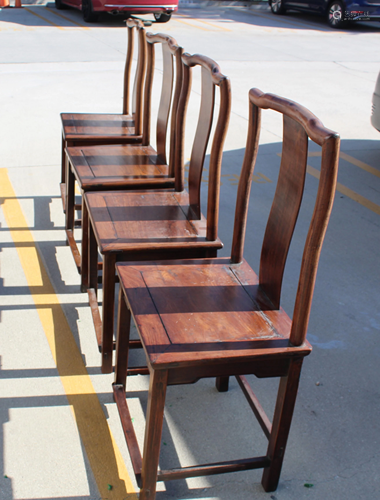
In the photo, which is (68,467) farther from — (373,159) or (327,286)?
(373,159)

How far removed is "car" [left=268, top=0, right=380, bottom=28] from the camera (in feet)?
46.5

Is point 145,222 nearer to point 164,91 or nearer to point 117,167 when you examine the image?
point 117,167

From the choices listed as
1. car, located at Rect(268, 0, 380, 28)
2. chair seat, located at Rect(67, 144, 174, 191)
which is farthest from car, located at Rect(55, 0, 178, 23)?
chair seat, located at Rect(67, 144, 174, 191)

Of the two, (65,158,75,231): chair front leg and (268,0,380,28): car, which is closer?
(65,158,75,231): chair front leg

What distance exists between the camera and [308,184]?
192 inches

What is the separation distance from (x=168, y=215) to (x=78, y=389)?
88 cm

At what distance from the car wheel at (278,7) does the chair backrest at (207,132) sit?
1627 centimetres

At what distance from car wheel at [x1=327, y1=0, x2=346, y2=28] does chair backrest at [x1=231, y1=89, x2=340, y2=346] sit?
14503 millimetres

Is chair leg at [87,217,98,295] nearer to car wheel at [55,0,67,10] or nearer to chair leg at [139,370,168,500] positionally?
chair leg at [139,370,168,500]

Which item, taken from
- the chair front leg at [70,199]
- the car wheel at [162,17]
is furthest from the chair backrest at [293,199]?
the car wheel at [162,17]

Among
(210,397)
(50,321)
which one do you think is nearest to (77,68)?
(50,321)

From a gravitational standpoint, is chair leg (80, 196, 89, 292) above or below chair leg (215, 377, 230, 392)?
above

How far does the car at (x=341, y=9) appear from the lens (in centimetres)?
1416

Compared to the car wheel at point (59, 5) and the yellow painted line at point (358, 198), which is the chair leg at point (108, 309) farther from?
the car wheel at point (59, 5)
